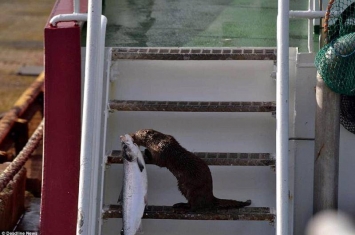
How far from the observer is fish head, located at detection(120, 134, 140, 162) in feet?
17.7

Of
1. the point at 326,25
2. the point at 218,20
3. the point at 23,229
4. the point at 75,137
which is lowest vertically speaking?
the point at 23,229

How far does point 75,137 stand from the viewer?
5785 millimetres

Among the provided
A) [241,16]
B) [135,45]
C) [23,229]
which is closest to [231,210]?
[135,45]

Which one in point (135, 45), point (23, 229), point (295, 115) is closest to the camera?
point (295, 115)

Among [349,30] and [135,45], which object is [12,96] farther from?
[349,30]

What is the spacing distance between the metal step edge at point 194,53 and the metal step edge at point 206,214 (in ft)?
3.38

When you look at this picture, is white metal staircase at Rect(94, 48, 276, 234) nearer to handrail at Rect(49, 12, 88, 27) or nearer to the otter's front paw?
the otter's front paw

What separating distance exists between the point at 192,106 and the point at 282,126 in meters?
0.72

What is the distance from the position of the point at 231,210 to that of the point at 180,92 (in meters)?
0.97

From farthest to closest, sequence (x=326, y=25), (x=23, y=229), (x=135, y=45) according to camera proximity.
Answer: (x=23, y=229) < (x=135, y=45) < (x=326, y=25)

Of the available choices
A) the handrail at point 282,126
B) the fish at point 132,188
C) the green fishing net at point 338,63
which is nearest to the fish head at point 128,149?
the fish at point 132,188

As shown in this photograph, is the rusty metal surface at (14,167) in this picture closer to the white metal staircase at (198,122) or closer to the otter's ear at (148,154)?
the white metal staircase at (198,122)

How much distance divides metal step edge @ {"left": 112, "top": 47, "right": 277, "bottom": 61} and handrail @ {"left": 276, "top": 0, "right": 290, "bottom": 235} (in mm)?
413

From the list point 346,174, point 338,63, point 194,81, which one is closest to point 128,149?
point 194,81
